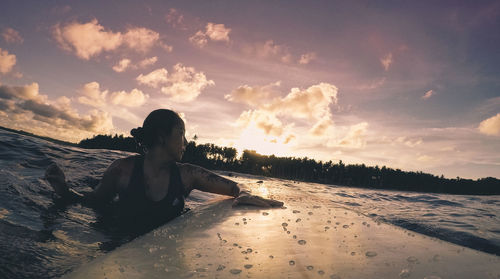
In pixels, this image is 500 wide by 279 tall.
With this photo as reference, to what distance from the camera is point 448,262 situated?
153cm

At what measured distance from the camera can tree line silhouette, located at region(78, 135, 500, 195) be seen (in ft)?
101

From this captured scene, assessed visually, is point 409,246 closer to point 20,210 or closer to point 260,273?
point 260,273

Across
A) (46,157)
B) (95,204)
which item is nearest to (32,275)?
(95,204)

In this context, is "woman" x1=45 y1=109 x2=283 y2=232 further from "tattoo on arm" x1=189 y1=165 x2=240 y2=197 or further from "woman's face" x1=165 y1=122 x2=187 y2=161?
"tattoo on arm" x1=189 y1=165 x2=240 y2=197

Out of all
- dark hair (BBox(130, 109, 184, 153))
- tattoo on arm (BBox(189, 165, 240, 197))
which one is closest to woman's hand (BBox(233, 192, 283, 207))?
tattoo on arm (BBox(189, 165, 240, 197))

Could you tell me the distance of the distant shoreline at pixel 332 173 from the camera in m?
30.8

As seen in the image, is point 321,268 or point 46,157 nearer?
point 321,268

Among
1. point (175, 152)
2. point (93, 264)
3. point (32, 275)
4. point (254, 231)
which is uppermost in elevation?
point (175, 152)

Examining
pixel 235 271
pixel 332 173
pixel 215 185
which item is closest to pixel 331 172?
pixel 332 173

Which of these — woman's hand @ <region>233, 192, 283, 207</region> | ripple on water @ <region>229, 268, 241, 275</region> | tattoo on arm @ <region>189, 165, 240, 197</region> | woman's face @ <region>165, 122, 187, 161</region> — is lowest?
ripple on water @ <region>229, 268, 241, 275</region>

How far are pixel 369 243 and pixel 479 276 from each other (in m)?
0.62

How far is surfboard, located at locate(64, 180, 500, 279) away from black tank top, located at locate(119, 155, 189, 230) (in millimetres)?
837

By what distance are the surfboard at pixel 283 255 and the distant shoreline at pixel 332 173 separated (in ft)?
90.2

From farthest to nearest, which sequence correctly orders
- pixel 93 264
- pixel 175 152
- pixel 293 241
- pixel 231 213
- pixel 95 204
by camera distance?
pixel 95 204 → pixel 175 152 → pixel 231 213 → pixel 293 241 → pixel 93 264
